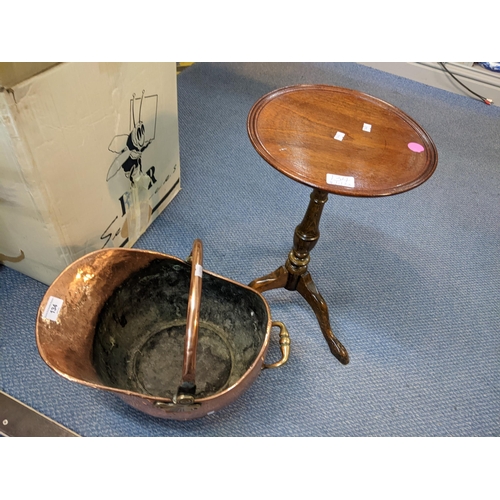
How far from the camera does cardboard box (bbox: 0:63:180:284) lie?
0.72 meters

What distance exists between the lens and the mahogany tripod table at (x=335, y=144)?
730 mm

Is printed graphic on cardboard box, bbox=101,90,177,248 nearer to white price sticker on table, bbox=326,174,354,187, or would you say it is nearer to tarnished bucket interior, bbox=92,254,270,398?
tarnished bucket interior, bbox=92,254,270,398

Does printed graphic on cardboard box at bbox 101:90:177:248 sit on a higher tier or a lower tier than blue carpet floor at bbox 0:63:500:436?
higher

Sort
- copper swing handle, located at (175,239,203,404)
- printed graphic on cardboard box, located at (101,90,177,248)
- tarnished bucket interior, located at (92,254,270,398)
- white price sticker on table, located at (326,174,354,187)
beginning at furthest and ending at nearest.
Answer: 1. printed graphic on cardboard box, located at (101,90,177,248)
2. tarnished bucket interior, located at (92,254,270,398)
3. white price sticker on table, located at (326,174,354,187)
4. copper swing handle, located at (175,239,203,404)

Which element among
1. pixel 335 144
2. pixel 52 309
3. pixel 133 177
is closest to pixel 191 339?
pixel 52 309

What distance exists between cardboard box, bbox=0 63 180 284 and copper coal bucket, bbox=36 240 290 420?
0.64 feet

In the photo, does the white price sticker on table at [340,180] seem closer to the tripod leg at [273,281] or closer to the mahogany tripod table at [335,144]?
the mahogany tripod table at [335,144]

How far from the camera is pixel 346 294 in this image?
1227 millimetres

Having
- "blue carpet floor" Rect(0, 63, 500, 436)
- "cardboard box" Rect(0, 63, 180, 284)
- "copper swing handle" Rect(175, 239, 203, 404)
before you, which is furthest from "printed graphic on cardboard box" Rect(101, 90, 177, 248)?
"copper swing handle" Rect(175, 239, 203, 404)

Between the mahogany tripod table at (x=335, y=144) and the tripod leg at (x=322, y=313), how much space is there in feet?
0.34

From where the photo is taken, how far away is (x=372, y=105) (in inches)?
36.7

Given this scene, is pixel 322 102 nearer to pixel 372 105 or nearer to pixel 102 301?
pixel 372 105

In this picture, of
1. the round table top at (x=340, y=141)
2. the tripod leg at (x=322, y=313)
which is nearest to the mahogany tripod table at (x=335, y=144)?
the round table top at (x=340, y=141)

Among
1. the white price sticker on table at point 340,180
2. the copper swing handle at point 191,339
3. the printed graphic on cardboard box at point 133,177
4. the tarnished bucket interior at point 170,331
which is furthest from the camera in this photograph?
the printed graphic on cardboard box at point 133,177
